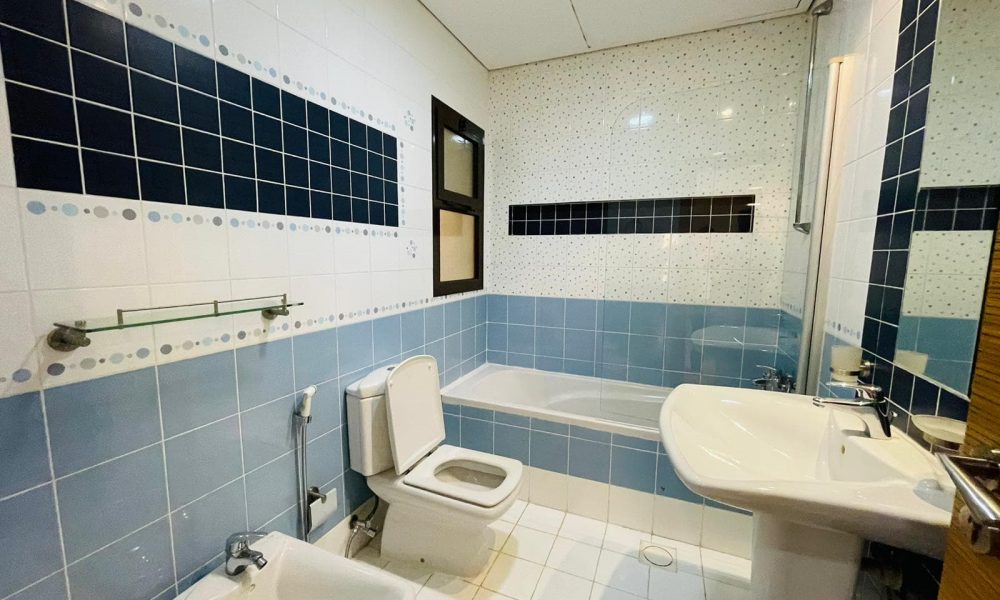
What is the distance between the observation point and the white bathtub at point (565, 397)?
1955 millimetres

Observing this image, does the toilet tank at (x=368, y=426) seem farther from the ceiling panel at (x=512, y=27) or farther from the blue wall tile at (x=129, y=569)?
the ceiling panel at (x=512, y=27)

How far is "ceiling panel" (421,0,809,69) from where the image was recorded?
1880 mm

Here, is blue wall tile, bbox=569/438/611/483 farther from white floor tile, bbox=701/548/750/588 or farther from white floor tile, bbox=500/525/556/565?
white floor tile, bbox=701/548/750/588

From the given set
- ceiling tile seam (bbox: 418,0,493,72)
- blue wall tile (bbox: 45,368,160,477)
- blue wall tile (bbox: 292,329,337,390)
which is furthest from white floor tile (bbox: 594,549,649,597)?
ceiling tile seam (bbox: 418,0,493,72)

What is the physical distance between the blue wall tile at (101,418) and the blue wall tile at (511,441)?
1476mm

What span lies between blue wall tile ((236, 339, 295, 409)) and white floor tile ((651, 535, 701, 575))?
1.79m

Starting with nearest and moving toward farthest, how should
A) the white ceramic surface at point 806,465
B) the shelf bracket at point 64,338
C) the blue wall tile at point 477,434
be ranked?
the white ceramic surface at point 806,465
the shelf bracket at point 64,338
the blue wall tile at point 477,434

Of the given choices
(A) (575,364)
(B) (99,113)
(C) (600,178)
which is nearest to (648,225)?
(C) (600,178)

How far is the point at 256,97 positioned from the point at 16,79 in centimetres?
52

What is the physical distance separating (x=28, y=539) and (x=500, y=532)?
5.26ft

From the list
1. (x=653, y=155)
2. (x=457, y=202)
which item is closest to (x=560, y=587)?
(x=457, y=202)

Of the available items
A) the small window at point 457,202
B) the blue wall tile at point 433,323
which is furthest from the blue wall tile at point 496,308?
the blue wall tile at point 433,323

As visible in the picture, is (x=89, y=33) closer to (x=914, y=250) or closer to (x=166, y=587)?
(x=166, y=587)

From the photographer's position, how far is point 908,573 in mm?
935
